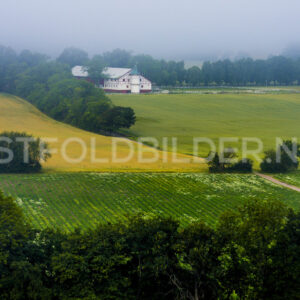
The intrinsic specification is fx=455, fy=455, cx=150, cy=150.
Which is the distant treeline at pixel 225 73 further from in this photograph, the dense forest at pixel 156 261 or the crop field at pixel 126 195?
the dense forest at pixel 156 261

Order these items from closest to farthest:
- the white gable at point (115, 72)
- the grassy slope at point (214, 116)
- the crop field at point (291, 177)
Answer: the crop field at point (291, 177), the grassy slope at point (214, 116), the white gable at point (115, 72)

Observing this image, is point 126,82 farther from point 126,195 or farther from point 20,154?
point 126,195

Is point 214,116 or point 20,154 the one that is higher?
point 214,116

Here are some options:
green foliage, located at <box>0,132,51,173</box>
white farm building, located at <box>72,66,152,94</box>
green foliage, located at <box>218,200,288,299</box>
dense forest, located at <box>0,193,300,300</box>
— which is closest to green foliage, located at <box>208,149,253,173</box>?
→ green foliage, located at <box>0,132,51,173</box>

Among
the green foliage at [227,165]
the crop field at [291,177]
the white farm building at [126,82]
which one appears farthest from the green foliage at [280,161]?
the white farm building at [126,82]

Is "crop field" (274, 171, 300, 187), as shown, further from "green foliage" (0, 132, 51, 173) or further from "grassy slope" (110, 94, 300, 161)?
"green foliage" (0, 132, 51, 173)

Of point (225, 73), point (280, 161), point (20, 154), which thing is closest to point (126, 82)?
point (225, 73)

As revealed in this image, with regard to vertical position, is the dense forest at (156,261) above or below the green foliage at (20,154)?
below
